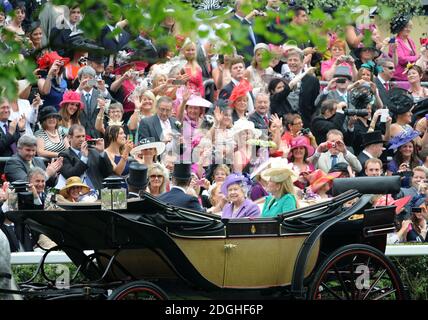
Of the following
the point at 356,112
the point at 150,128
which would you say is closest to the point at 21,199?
the point at 150,128

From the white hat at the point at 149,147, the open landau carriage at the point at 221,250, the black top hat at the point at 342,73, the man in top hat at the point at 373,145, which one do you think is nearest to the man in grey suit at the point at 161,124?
the white hat at the point at 149,147

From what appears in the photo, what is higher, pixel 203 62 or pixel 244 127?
pixel 203 62

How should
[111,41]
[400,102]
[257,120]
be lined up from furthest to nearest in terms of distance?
1. [400,102]
2. [111,41]
3. [257,120]

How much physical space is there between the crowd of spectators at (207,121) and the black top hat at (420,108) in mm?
20

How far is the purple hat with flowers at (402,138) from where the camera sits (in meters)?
19.0

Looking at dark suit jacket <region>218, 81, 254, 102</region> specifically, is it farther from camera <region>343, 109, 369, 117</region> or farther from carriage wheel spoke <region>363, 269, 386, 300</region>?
carriage wheel spoke <region>363, 269, 386, 300</region>

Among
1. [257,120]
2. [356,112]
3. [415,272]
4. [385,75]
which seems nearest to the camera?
[415,272]

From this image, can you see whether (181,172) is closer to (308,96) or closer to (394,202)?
(394,202)

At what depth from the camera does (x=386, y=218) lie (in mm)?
12852

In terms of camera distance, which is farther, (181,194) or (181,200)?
(181,194)

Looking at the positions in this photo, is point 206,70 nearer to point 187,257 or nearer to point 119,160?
point 119,160

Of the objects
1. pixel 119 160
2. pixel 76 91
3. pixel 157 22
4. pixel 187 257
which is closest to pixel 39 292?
pixel 187 257

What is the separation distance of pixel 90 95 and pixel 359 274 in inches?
248

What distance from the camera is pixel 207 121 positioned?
18.1 m
